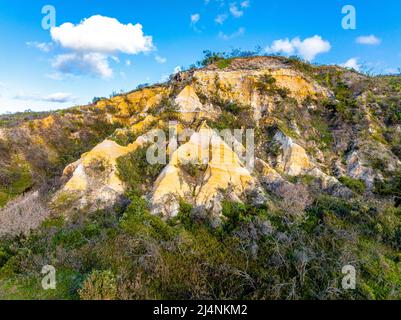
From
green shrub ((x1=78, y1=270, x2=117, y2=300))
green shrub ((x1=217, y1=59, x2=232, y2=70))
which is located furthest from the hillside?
green shrub ((x1=217, y1=59, x2=232, y2=70))

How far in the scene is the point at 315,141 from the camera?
733 inches

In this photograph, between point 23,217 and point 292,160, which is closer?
point 23,217

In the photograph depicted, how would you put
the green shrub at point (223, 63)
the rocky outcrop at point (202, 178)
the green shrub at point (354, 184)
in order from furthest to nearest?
the green shrub at point (223, 63)
the green shrub at point (354, 184)
the rocky outcrop at point (202, 178)

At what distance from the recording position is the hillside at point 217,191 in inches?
327

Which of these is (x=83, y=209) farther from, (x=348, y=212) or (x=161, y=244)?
(x=348, y=212)

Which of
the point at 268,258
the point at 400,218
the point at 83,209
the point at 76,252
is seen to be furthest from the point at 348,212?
the point at 83,209

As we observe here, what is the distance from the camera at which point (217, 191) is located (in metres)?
13.0

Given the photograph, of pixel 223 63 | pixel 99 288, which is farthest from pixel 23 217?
pixel 223 63

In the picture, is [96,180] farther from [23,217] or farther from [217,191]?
[217,191]

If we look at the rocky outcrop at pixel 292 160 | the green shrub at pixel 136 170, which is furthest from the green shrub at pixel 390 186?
the green shrub at pixel 136 170

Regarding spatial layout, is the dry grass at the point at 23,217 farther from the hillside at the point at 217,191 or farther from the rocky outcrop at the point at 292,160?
the rocky outcrop at the point at 292,160

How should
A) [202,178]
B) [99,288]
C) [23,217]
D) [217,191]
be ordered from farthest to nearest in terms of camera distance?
1. [202,178]
2. [217,191]
3. [23,217]
4. [99,288]
